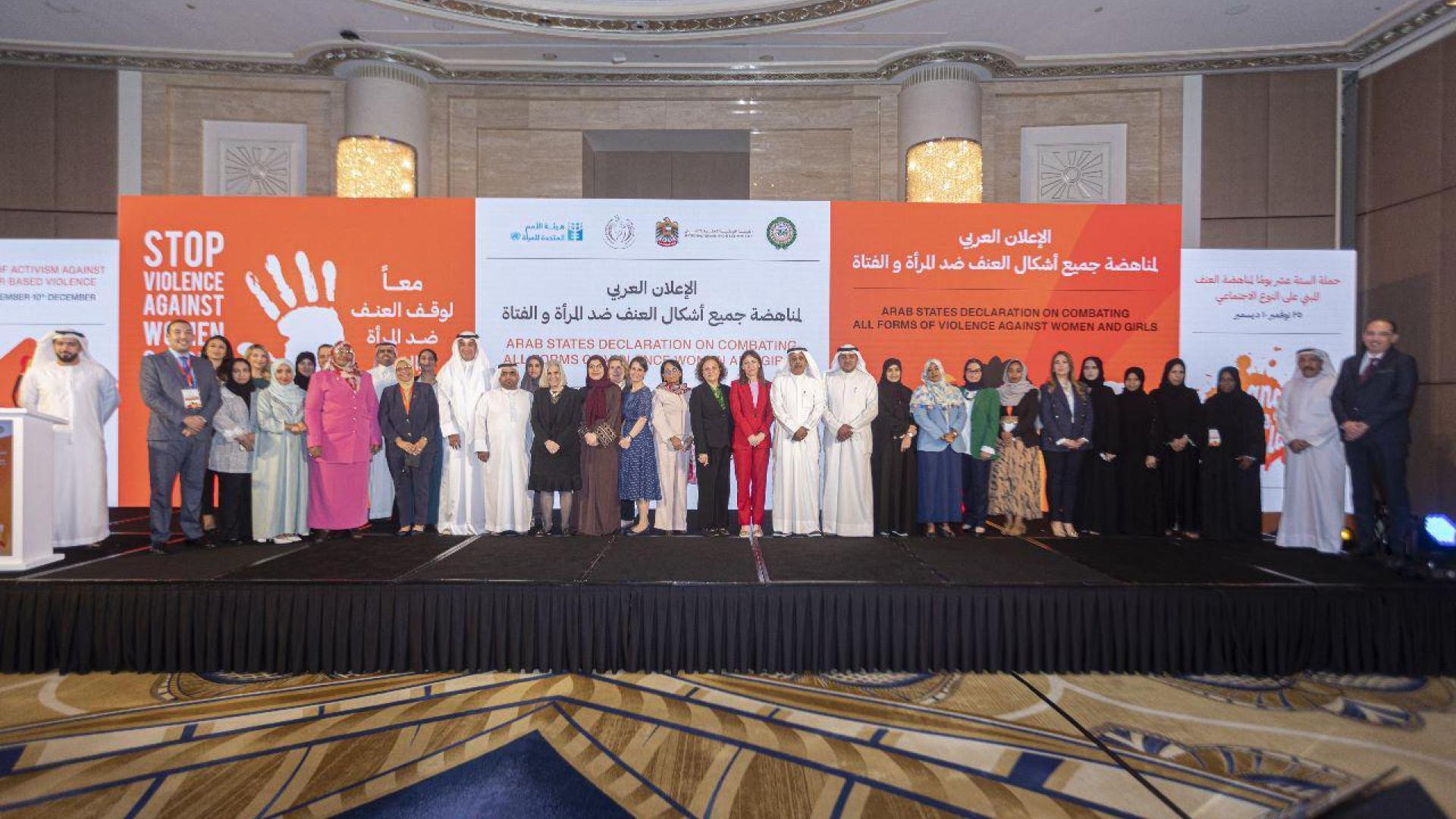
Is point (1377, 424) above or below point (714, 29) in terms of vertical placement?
below

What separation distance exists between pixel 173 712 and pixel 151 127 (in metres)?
6.24

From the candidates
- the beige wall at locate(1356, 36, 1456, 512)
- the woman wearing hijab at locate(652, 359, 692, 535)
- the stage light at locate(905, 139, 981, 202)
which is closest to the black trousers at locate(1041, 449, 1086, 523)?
the woman wearing hijab at locate(652, 359, 692, 535)

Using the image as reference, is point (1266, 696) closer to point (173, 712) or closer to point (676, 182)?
point (173, 712)

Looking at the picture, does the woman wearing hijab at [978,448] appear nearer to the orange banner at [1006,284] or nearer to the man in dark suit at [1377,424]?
the orange banner at [1006,284]

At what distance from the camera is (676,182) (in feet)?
25.2

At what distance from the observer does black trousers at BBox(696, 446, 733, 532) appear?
174 inches

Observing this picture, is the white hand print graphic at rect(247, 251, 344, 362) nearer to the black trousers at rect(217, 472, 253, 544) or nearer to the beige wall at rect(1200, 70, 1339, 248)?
the black trousers at rect(217, 472, 253, 544)

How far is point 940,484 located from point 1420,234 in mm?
4564

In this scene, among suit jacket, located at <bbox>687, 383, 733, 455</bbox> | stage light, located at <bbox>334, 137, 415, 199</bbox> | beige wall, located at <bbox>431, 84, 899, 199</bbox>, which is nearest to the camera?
suit jacket, located at <bbox>687, 383, 733, 455</bbox>

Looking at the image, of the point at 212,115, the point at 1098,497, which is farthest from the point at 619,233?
the point at 212,115

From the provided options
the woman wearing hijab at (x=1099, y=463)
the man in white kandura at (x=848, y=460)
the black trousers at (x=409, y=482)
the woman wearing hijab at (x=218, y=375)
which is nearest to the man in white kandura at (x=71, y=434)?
the woman wearing hijab at (x=218, y=375)

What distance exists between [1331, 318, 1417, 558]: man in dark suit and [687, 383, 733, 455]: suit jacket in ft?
11.4

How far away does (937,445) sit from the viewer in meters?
4.40

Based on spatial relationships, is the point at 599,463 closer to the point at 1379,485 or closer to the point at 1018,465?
the point at 1018,465
